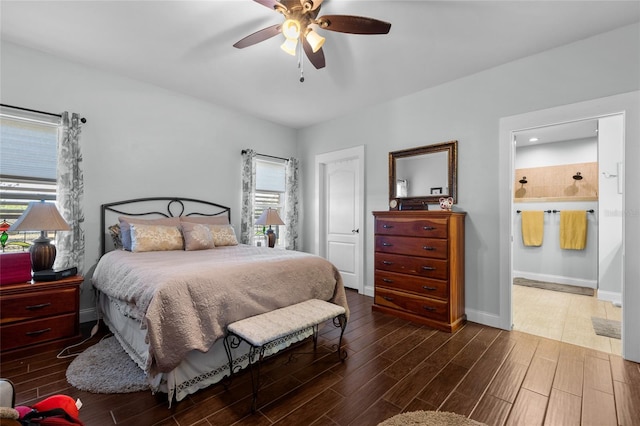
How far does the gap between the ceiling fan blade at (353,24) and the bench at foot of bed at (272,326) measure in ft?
6.80

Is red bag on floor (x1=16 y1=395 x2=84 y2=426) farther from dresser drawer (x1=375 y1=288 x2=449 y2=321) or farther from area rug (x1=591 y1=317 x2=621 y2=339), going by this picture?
area rug (x1=591 y1=317 x2=621 y2=339)

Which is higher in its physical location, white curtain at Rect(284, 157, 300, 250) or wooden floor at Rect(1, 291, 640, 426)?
white curtain at Rect(284, 157, 300, 250)

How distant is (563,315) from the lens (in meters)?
3.34

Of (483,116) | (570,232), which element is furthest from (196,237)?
(570,232)

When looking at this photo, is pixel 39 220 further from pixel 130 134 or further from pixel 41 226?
pixel 130 134

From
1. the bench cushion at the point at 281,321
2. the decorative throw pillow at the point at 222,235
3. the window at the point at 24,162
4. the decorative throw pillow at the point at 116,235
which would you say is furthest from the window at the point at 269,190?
the bench cushion at the point at 281,321

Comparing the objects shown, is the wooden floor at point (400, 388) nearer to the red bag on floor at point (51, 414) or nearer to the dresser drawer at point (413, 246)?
the red bag on floor at point (51, 414)

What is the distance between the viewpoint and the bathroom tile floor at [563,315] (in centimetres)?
269

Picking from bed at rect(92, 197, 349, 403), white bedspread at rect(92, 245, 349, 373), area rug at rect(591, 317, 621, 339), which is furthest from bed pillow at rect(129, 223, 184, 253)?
area rug at rect(591, 317, 621, 339)

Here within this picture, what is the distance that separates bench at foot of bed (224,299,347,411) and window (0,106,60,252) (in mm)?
2543

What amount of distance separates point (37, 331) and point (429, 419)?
3079 millimetres

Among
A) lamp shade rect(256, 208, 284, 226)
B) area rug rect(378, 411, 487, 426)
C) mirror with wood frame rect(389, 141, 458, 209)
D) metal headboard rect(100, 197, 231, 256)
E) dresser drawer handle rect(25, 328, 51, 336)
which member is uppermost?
mirror with wood frame rect(389, 141, 458, 209)

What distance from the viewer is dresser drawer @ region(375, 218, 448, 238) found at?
297 centimetres

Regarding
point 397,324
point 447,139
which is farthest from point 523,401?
point 447,139
